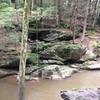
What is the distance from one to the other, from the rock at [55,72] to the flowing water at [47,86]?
1.42ft

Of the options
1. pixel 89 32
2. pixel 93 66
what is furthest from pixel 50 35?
pixel 89 32

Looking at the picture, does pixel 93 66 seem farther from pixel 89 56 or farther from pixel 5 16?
pixel 5 16

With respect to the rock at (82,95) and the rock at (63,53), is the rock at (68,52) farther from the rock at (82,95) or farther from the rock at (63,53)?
the rock at (82,95)

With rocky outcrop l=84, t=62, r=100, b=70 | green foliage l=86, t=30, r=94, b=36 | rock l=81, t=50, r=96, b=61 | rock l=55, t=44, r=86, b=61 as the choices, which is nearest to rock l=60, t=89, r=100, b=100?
rocky outcrop l=84, t=62, r=100, b=70

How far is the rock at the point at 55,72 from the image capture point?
1765 centimetres

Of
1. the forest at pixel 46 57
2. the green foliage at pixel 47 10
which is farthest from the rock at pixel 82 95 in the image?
the green foliage at pixel 47 10

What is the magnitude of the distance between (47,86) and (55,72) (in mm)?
1924

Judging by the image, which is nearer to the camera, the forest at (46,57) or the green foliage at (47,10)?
the forest at (46,57)

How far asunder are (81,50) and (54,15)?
9.53 metres

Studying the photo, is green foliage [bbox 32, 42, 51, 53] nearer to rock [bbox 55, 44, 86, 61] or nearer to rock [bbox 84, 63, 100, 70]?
rock [bbox 55, 44, 86, 61]

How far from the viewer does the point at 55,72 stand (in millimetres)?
17953

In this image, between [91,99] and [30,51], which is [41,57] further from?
[91,99]

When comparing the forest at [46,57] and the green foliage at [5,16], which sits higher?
the green foliage at [5,16]

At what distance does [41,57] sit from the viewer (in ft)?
66.0
